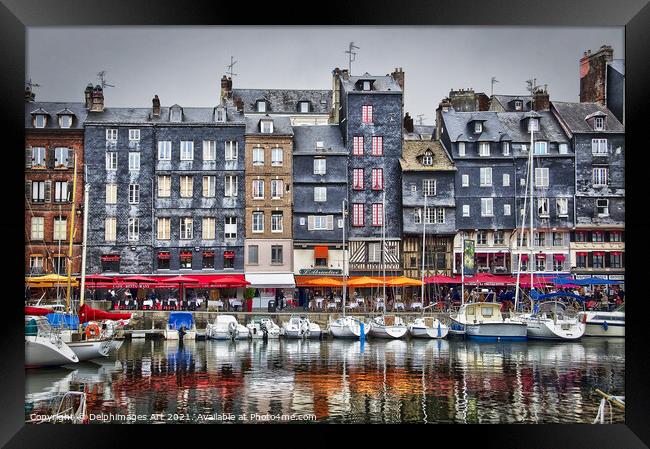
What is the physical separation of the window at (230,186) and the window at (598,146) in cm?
1687

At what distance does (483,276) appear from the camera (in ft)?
132

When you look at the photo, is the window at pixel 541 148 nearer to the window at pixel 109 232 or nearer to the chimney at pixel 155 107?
Answer: the chimney at pixel 155 107

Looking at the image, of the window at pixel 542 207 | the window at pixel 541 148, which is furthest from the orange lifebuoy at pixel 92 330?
the window at pixel 541 148

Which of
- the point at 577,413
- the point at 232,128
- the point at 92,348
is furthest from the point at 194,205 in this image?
the point at 577,413

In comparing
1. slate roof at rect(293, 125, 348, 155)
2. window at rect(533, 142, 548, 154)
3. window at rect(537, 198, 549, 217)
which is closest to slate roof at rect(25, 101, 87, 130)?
slate roof at rect(293, 125, 348, 155)

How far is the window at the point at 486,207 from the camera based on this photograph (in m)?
43.0

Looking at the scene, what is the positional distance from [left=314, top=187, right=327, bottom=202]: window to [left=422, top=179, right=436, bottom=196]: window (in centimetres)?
467

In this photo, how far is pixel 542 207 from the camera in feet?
141

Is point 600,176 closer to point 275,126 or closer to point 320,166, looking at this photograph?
point 320,166

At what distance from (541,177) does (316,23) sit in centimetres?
3351

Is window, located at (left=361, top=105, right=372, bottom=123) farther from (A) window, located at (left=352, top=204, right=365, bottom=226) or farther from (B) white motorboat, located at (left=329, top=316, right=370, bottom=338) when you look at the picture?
(B) white motorboat, located at (left=329, top=316, right=370, bottom=338)

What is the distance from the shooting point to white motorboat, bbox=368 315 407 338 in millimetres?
34875

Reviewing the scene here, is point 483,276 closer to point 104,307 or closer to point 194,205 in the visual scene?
point 194,205
